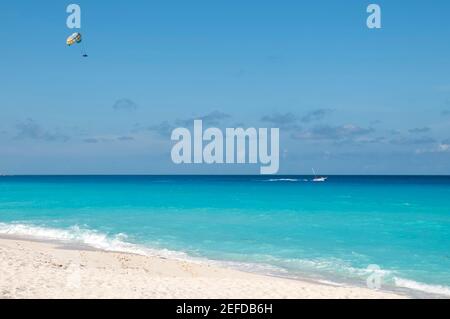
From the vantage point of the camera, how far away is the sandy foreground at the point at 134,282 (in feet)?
40.3

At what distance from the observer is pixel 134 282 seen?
13922 millimetres

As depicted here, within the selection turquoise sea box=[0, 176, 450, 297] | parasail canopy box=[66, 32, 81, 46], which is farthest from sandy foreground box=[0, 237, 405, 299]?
parasail canopy box=[66, 32, 81, 46]

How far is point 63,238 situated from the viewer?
28.3 meters

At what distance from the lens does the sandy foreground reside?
40.3 feet

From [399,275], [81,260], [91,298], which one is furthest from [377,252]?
[91,298]

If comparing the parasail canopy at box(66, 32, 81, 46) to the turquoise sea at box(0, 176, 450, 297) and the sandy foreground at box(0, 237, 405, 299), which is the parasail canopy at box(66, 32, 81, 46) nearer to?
the turquoise sea at box(0, 176, 450, 297)

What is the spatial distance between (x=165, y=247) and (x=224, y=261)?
5244mm

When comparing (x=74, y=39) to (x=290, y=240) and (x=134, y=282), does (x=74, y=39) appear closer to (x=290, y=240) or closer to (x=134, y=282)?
(x=290, y=240)

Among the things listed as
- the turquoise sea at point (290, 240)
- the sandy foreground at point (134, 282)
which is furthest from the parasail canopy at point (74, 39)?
the sandy foreground at point (134, 282)

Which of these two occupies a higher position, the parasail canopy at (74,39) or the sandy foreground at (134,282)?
the parasail canopy at (74,39)

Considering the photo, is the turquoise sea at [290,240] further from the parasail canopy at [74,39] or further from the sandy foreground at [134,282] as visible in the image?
the parasail canopy at [74,39]
